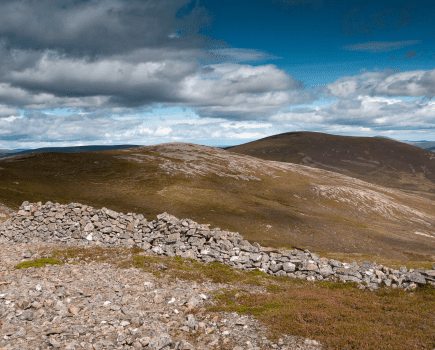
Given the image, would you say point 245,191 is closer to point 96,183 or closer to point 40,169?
point 96,183

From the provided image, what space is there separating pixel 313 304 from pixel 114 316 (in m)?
13.0

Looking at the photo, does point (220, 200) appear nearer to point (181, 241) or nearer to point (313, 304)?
point (181, 241)

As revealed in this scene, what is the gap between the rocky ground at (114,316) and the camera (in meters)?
13.6

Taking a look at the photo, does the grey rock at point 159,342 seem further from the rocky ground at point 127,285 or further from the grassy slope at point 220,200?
the grassy slope at point 220,200

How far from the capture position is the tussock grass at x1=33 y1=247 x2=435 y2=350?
47.0 ft

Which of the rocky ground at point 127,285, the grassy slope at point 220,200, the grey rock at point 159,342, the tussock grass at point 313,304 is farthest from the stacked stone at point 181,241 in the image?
the grassy slope at point 220,200

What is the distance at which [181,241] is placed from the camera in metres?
31.1

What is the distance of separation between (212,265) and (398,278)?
16.7 meters

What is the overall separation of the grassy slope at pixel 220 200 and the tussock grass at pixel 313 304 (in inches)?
1516

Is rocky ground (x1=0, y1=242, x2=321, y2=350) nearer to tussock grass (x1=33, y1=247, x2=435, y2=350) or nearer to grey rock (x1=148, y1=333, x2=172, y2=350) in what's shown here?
grey rock (x1=148, y1=333, x2=172, y2=350)

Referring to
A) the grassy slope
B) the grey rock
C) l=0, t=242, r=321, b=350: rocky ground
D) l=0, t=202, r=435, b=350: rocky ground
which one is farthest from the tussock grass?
the grassy slope

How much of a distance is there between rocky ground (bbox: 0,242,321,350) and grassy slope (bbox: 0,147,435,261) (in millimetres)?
44572

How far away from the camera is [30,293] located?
17.6m

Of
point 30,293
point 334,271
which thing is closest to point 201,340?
point 30,293
